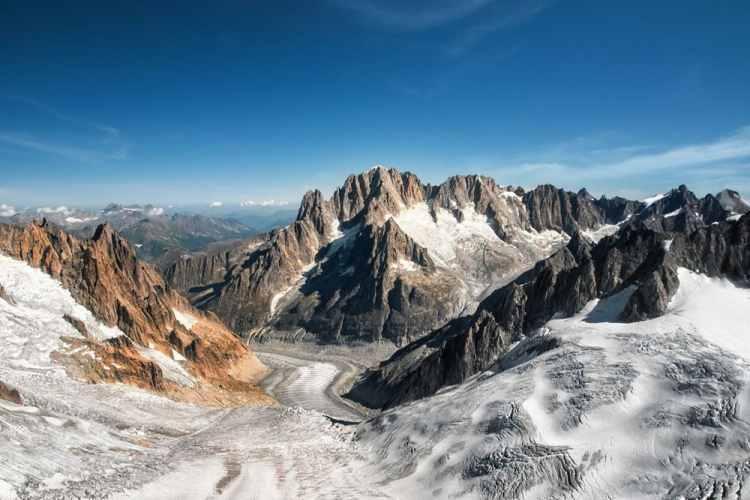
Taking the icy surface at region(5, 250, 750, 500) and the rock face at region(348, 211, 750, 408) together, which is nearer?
the icy surface at region(5, 250, 750, 500)

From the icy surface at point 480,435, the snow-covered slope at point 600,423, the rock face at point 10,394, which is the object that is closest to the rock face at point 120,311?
the icy surface at point 480,435

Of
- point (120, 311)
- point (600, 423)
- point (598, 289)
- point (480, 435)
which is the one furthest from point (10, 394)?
point (598, 289)

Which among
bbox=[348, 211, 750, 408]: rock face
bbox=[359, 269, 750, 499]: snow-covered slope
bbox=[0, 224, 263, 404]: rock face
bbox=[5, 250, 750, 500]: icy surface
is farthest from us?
bbox=[0, 224, 263, 404]: rock face

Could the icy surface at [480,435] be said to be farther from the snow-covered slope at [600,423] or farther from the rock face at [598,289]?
the rock face at [598,289]

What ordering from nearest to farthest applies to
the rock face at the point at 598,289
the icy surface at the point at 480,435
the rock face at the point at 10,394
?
the icy surface at the point at 480,435
the rock face at the point at 10,394
the rock face at the point at 598,289

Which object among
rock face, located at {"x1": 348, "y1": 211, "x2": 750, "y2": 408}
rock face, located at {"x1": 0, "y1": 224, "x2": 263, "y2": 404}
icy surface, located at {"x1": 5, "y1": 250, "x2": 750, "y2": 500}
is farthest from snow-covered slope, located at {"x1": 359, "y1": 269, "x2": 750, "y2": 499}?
rock face, located at {"x1": 0, "y1": 224, "x2": 263, "y2": 404}

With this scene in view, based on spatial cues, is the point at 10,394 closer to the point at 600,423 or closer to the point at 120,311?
the point at 120,311

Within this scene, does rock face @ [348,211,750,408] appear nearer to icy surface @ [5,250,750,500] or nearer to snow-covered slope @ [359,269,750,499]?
icy surface @ [5,250,750,500]
